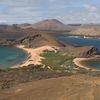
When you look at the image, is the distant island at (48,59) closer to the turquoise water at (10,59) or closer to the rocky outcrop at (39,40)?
the rocky outcrop at (39,40)

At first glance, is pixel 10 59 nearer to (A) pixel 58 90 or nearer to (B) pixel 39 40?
(B) pixel 39 40

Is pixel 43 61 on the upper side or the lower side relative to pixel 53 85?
lower

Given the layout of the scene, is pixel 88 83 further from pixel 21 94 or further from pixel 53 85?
pixel 21 94

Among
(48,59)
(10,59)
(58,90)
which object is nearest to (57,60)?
(48,59)

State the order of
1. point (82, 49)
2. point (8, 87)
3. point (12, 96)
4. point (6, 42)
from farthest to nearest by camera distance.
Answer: point (6, 42), point (82, 49), point (8, 87), point (12, 96)

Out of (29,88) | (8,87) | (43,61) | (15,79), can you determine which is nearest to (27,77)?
(15,79)

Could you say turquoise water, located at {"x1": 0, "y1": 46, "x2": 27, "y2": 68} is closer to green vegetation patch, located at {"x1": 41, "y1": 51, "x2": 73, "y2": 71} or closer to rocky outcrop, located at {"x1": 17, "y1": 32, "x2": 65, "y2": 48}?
green vegetation patch, located at {"x1": 41, "y1": 51, "x2": 73, "y2": 71}
